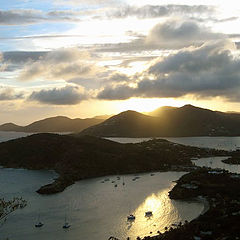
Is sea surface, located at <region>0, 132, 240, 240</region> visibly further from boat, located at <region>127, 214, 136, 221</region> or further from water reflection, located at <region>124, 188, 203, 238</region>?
boat, located at <region>127, 214, 136, 221</region>

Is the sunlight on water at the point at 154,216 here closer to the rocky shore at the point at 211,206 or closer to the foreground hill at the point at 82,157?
the rocky shore at the point at 211,206

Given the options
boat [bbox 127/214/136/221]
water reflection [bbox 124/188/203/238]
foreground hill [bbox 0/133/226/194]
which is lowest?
water reflection [bbox 124/188/203/238]

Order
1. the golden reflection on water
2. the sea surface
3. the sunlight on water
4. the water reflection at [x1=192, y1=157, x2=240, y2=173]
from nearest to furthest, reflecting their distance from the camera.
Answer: the sea surface, the golden reflection on water, the sunlight on water, the water reflection at [x1=192, y1=157, x2=240, y2=173]

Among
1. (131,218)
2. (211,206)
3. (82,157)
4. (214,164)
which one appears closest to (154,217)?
(131,218)

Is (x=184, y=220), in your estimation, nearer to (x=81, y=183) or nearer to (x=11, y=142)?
(x=81, y=183)

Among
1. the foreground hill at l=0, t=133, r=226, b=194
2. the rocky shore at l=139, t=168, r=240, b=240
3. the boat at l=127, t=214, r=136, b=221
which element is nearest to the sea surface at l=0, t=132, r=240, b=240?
the boat at l=127, t=214, r=136, b=221

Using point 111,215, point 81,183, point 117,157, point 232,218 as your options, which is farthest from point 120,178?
point 232,218

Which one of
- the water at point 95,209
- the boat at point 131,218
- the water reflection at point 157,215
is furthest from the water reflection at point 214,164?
the boat at point 131,218
